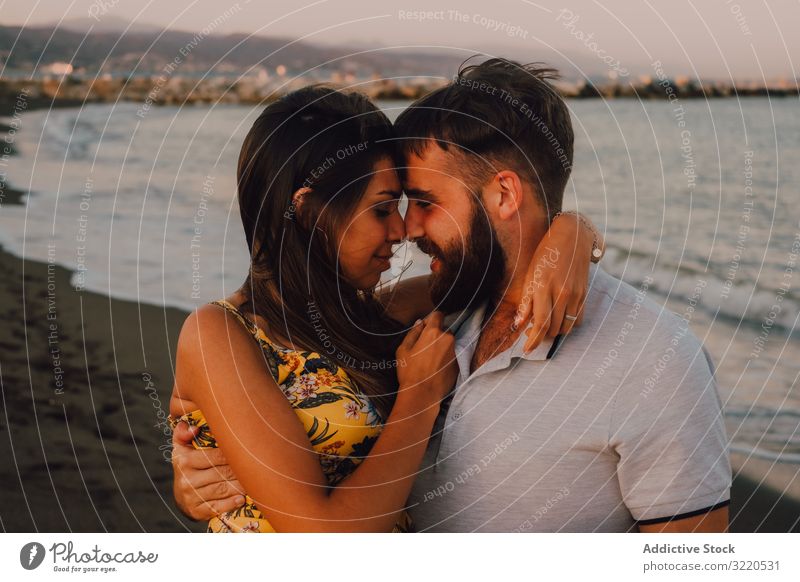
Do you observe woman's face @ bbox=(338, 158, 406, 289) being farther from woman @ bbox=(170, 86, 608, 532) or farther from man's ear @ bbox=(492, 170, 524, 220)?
man's ear @ bbox=(492, 170, 524, 220)

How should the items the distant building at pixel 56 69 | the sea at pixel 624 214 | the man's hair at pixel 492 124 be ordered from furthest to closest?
the distant building at pixel 56 69 < the sea at pixel 624 214 < the man's hair at pixel 492 124

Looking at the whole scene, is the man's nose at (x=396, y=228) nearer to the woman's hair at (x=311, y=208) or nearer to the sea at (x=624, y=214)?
the woman's hair at (x=311, y=208)

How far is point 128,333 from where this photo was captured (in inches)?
270

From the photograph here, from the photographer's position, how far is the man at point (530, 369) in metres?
2.68

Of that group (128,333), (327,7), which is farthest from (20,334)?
(327,7)

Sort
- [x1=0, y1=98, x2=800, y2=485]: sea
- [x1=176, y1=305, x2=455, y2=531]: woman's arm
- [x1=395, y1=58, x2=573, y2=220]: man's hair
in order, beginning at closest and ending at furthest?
[x1=176, y1=305, x2=455, y2=531]: woman's arm → [x1=395, y1=58, x2=573, y2=220]: man's hair → [x1=0, y1=98, x2=800, y2=485]: sea

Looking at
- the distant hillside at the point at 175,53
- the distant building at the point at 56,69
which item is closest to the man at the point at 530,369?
the distant hillside at the point at 175,53

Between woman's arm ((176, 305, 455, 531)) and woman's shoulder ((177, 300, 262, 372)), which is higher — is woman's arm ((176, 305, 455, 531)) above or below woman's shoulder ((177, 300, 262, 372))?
below

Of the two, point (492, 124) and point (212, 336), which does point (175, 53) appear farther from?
point (212, 336)

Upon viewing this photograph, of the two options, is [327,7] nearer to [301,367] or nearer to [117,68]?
[301,367]

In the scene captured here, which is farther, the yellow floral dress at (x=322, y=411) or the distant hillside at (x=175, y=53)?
the distant hillside at (x=175, y=53)

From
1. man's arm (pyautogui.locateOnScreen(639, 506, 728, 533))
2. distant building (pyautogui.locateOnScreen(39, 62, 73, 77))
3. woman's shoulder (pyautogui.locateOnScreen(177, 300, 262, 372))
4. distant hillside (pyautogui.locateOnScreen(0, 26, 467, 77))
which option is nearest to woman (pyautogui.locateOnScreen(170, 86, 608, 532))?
woman's shoulder (pyautogui.locateOnScreen(177, 300, 262, 372))

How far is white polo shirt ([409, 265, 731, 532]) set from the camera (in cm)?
266
